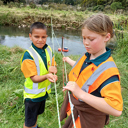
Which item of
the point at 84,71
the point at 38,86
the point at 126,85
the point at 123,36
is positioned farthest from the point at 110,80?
the point at 123,36

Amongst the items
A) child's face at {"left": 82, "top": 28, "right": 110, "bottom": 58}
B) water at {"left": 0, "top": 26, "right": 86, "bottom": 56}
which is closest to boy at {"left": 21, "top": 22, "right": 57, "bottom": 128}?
child's face at {"left": 82, "top": 28, "right": 110, "bottom": 58}

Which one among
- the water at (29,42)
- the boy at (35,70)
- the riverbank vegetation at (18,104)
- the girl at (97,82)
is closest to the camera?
the girl at (97,82)

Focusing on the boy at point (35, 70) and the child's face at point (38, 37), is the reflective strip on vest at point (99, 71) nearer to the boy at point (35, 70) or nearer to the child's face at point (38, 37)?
the boy at point (35, 70)

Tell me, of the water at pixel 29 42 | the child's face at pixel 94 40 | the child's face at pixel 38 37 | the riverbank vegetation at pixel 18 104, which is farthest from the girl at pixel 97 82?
the water at pixel 29 42

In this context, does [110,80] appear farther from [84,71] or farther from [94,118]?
[94,118]

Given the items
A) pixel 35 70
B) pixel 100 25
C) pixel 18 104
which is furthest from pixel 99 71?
pixel 18 104

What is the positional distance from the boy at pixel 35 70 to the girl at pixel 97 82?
0.48 metres

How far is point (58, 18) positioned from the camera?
13453 millimetres

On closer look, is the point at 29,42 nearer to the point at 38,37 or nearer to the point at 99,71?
the point at 38,37

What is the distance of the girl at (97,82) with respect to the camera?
0.74 meters

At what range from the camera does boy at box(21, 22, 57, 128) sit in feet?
4.25

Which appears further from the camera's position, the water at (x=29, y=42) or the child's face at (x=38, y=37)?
the water at (x=29, y=42)

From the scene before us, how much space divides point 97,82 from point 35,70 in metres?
0.79

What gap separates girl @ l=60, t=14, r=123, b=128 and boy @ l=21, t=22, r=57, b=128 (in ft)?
1.59
